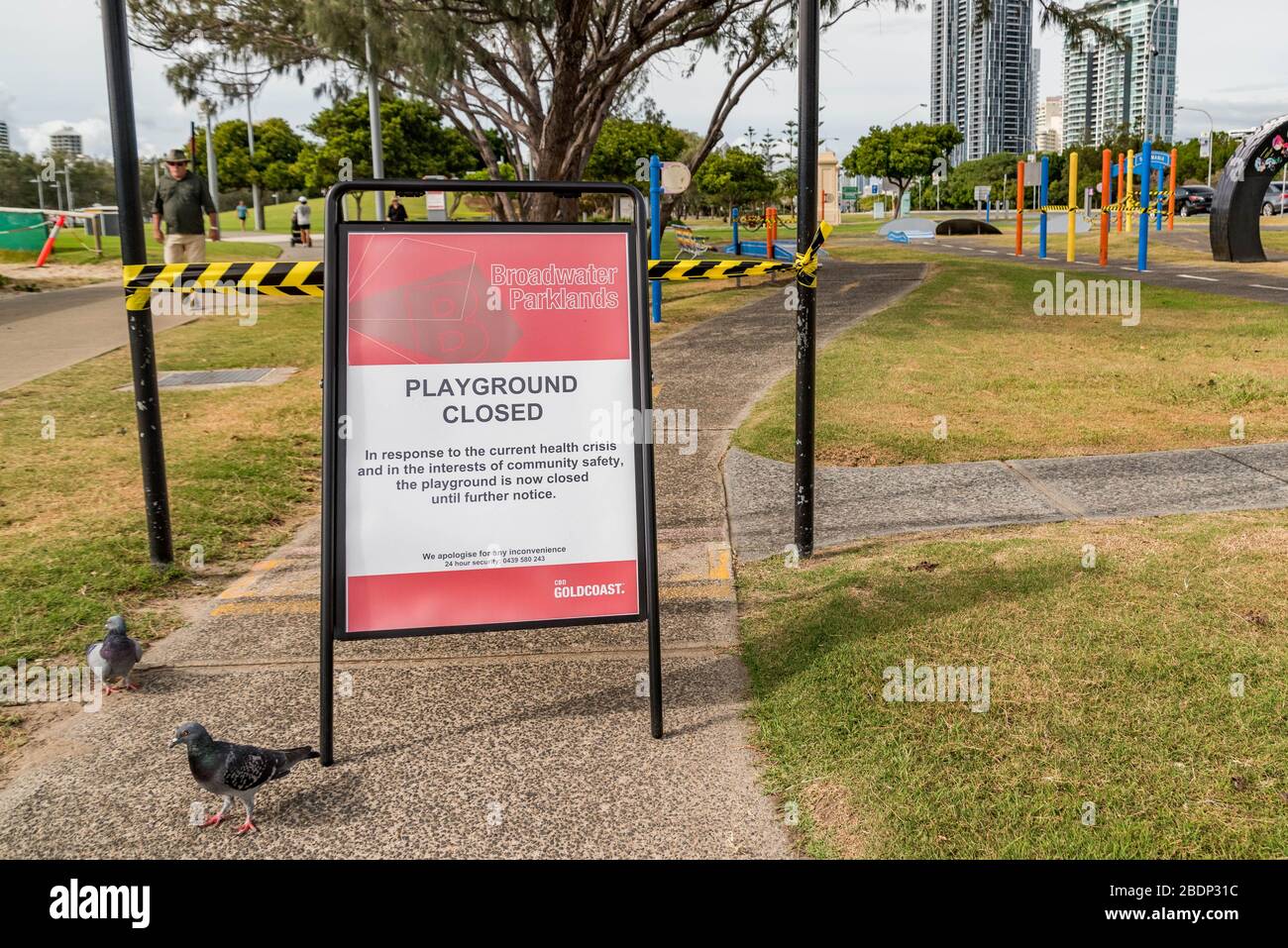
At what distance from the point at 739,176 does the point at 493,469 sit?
5489 cm

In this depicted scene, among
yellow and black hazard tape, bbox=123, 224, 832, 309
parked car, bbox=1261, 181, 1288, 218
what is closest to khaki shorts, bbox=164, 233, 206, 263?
yellow and black hazard tape, bbox=123, 224, 832, 309

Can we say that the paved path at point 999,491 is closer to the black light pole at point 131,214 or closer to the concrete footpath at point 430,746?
the concrete footpath at point 430,746

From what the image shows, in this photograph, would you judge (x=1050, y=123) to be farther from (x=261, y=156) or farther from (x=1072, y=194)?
(x=1072, y=194)

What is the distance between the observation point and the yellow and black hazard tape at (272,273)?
4.82 m

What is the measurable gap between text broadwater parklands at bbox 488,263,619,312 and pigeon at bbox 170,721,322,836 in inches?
67.4

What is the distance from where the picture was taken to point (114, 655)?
4191 mm

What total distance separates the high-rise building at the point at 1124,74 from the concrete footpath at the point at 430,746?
51.6ft

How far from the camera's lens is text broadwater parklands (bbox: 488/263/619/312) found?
13.0 ft

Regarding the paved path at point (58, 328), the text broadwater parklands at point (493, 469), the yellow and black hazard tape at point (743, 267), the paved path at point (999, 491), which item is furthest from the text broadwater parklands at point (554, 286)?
the paved path at point (58, 328)

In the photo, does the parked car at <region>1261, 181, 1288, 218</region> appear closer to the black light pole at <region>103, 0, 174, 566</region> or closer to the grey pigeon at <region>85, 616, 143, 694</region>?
the black light pole at <region>103, 0, 174, 566</region>

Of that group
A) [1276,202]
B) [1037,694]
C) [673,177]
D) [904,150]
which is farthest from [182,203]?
[904,150]

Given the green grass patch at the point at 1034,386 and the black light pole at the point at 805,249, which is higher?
the black light pole at the point at 805,249

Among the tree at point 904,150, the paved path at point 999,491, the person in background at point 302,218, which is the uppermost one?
the tree at point 904,150
